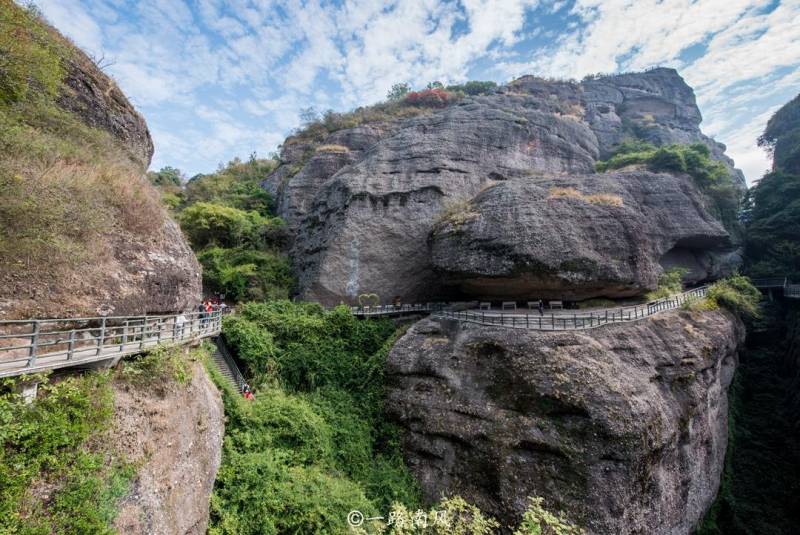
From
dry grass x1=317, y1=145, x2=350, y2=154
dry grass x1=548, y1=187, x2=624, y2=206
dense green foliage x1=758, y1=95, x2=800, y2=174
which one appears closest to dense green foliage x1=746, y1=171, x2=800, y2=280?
dense green foliage x1=758, y1=95, x2=800, y2=174

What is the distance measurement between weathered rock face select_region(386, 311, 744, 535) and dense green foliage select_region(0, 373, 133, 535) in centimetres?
1041

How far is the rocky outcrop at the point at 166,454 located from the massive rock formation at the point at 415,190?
1369cm

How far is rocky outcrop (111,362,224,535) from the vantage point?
20.5 ft

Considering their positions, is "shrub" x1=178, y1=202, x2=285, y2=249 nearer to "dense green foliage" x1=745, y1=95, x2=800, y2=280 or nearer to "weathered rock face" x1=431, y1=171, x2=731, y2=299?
"weathered rock face" x1=431, y1=171, x2=731, y2=299

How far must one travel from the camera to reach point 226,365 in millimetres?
13547

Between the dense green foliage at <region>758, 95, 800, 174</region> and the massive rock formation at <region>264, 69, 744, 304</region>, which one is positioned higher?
the dense green foliage at <region>758, 95, 800, 174</region>

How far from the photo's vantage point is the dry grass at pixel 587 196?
60.5 feet

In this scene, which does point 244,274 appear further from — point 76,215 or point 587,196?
point 587,196

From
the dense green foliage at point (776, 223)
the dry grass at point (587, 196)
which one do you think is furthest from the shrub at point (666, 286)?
the dense green foliage at point (776, 223)

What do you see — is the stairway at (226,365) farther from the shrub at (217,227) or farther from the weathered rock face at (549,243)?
the shrub at (217,227)

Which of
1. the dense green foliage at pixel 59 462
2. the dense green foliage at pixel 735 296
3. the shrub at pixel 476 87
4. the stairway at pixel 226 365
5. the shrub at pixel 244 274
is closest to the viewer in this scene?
the dense green foliage at pixel 59 462

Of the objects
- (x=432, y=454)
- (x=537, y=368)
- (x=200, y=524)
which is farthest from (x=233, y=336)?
(x=537, y=368)

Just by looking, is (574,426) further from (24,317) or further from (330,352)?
(24,317)

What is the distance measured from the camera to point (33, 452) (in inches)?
195
